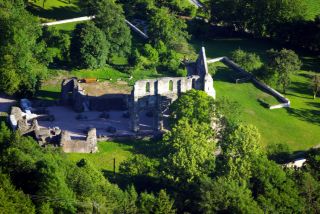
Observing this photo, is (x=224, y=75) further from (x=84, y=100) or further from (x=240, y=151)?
(x=240, y=151)

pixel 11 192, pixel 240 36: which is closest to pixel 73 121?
pixel 11 192

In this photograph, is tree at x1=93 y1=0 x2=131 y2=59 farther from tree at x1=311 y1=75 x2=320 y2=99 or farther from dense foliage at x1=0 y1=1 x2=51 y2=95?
tree at x1=311 y1=75 x2=320 y2=99

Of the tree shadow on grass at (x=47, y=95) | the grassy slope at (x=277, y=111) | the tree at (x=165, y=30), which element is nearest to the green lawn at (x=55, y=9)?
the grassy slope at (x=277, y=111)

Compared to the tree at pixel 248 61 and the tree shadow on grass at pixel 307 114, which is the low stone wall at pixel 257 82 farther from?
the tree shadow on grass at pixel 307 114

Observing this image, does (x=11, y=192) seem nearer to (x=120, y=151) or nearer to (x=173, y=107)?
(x=120, y=151)

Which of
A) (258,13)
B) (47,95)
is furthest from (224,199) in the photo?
(258,13)

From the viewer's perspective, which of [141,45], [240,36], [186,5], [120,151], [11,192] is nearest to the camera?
[11,192]

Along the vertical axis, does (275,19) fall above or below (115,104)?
above
